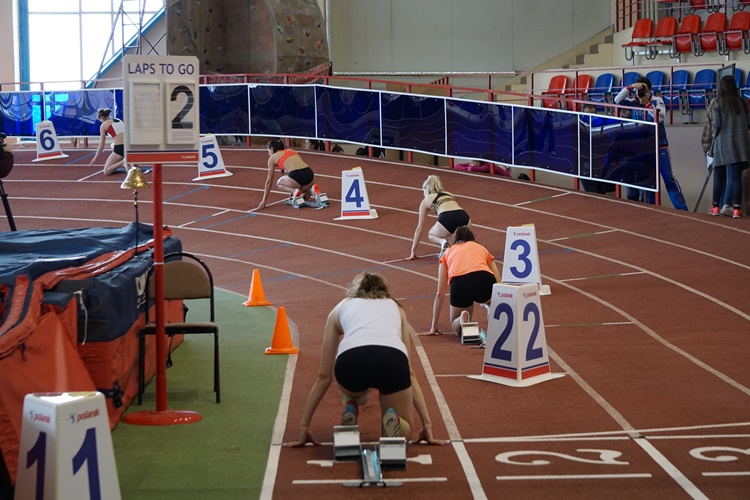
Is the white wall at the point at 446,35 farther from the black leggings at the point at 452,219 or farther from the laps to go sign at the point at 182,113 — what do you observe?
the laps to go sign at the point at 182,113

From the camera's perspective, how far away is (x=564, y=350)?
10195 mm

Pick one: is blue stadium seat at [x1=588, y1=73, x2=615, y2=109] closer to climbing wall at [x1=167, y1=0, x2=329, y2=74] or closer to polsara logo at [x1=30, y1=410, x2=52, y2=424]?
climbing wall at [x1=167, y1=0, x2=329, y2=74]

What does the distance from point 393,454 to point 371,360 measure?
0.62 meters

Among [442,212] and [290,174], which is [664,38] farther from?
[442,212]

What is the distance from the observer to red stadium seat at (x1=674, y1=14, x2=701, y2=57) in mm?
26422

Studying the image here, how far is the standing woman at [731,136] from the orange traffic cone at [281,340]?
972cm

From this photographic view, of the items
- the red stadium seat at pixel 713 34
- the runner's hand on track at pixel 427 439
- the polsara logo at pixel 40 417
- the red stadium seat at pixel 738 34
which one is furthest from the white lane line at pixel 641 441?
the red stadium seat at pixel 713 34

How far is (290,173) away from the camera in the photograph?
19.9 metres

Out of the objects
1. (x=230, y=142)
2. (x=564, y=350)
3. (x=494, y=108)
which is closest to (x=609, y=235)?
(x=494, y=108)

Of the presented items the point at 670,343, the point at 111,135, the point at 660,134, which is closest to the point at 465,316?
the point at 670,343

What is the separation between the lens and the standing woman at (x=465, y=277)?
10.6 meters

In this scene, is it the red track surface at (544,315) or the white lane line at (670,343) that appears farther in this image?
the white lane line at (670,343)

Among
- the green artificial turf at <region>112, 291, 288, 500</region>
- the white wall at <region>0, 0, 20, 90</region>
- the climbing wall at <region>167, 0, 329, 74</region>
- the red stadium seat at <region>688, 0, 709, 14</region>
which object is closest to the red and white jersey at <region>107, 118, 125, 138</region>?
the climbing wall at <region>167, 0, 329, 74</region>

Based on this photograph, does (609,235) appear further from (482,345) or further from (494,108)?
(482,345)
